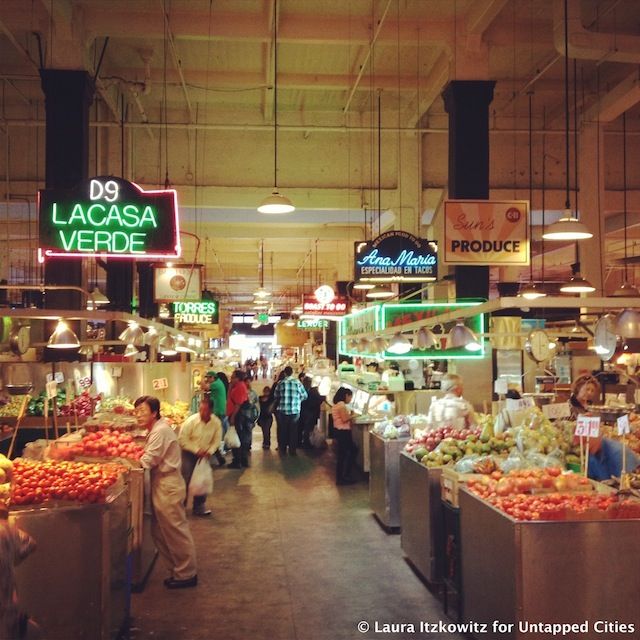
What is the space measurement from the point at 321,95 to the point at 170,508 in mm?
10139

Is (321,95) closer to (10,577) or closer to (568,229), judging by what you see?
(568,229)

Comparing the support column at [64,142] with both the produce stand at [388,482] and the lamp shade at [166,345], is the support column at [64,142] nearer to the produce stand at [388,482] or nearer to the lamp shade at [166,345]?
the lamp shade at [166,345]

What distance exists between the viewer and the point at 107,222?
8.27m

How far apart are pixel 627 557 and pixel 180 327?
54.2 feet

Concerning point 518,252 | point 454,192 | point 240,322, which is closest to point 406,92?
point 454,192

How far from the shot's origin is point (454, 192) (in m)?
11.2

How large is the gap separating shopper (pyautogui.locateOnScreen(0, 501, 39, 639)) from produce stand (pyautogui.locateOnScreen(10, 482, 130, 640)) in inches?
38.5

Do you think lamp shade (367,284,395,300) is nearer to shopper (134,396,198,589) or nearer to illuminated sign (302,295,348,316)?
illuminated sign (302,295,348,316)

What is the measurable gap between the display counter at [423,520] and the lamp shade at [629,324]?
2120mm

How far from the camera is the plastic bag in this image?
8.85 m

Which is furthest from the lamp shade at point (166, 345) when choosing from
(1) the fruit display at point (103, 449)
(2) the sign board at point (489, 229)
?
(2) the sign board at point (489, 229)

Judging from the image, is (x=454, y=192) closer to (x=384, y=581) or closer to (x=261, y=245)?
(x=384, y=581)

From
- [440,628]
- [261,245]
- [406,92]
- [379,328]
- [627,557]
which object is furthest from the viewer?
[261,245]

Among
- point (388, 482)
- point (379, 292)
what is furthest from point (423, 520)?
point (379, 292)
